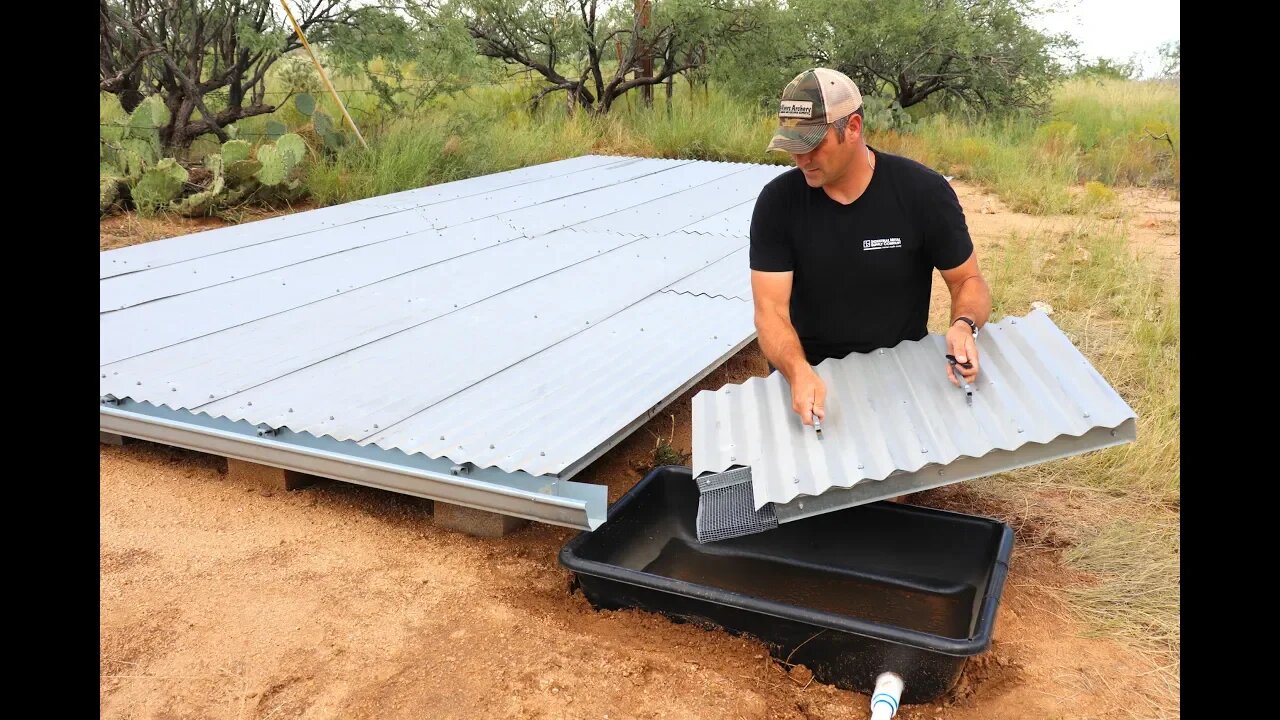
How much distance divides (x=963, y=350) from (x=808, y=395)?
425 millimetres

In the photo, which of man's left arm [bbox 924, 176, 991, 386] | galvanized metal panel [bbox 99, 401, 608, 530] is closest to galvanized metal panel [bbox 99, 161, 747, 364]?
galvanized metal panel [bbox 99, 401, 608, 530]

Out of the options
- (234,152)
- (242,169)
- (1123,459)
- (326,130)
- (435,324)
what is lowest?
(1123,459)

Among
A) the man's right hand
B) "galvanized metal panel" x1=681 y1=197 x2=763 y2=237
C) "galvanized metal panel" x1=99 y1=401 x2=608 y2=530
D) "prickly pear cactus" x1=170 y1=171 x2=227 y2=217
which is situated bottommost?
"galvanized metal panel" x1=99 y1=401 x2=608 y2=530

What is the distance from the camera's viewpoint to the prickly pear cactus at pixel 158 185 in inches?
283

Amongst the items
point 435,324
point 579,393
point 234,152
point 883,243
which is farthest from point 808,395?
point 234,152

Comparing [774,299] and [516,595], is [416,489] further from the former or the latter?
[774,299]

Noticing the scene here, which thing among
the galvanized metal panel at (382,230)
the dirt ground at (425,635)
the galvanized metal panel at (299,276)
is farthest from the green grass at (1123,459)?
the galvanized metal panel at (382,230)

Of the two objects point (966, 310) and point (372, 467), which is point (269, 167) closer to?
point (372, 467)

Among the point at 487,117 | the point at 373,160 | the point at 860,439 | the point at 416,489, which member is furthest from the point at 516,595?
the point at 487,117

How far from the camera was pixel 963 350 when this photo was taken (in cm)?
274

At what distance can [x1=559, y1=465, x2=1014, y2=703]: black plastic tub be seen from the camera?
2398 millimetres

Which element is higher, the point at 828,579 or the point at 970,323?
the point at 970,323

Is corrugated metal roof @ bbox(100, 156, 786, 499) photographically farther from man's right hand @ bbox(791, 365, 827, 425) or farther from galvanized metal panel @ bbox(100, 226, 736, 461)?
man's right hand @ bbox(791, 365, 827, 425)

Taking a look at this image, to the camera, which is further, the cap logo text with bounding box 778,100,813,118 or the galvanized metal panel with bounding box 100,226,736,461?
the galvanized metal panel with bounding box 100,226,736,461
